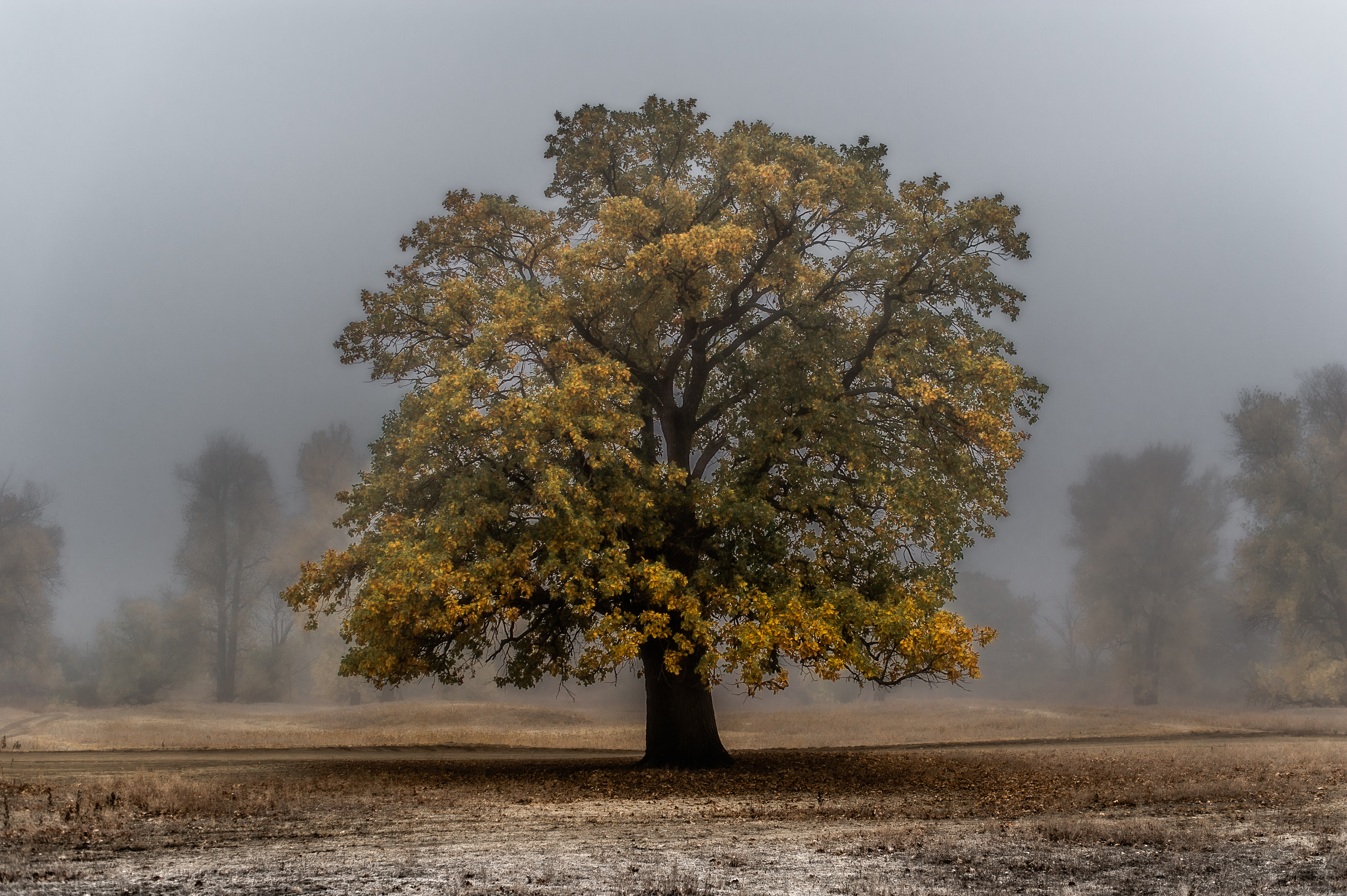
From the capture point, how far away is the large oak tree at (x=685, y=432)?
17094 mm

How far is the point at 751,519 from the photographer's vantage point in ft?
59.4

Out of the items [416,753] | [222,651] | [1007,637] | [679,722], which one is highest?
[679,722]

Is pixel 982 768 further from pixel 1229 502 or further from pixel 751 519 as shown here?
pixel 1229 502

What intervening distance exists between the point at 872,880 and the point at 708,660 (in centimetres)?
873

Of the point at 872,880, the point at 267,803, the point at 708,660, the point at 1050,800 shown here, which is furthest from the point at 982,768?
the point at 267,803

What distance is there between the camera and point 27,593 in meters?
51.7

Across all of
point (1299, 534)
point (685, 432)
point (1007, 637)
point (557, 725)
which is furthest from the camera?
point (1007, 637)

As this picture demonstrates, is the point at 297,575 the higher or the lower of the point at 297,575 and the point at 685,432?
the lower

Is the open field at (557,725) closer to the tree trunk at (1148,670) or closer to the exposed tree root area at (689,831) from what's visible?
the tree trunk at (1148,670)

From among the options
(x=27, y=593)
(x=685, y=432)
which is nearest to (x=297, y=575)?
(x=27, y=593)

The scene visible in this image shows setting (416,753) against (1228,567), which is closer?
(416,753)

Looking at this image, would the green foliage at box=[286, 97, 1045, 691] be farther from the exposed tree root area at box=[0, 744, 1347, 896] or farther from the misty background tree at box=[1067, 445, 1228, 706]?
the misty background tree at box=[1067, 445, 1228, 706]

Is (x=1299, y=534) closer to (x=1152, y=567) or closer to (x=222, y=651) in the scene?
(x=1152, y=567)

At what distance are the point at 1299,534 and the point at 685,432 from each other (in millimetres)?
36512
